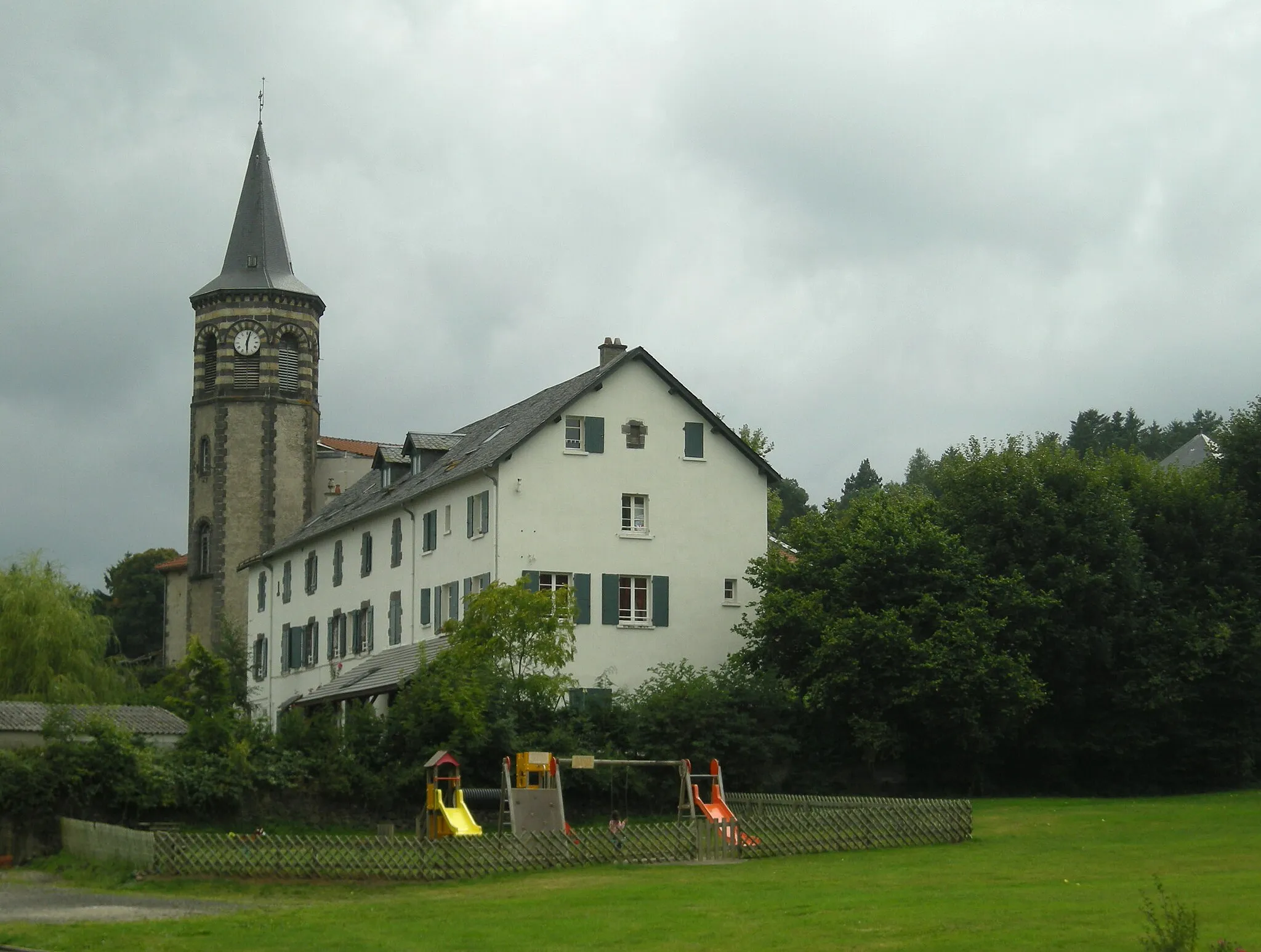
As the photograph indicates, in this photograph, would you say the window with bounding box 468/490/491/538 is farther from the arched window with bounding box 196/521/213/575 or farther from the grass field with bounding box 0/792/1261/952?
the arched window with bounding box 196/521/213/575

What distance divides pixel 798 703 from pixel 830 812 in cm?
1326

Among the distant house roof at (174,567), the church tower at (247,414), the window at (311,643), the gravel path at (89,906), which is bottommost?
the gravel path at (89,906)

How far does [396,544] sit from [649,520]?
10097 millimetres

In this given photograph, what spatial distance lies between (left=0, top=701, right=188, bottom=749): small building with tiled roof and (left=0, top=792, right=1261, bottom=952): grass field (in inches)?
528

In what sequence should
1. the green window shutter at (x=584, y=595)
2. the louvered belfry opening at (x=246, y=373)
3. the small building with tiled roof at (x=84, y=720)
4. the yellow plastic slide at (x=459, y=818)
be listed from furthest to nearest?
the louvered belfry opening at (x=246, y=373) < the green window shutter at (x=584, y=595) < the small building with tiled roof at (x=84, y=720) < the yellow plastic slide at (x=459, y=818)

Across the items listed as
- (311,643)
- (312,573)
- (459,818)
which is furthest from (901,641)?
(312,573)

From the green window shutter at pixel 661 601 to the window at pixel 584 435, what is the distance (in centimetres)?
414

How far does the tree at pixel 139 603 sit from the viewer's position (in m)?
101

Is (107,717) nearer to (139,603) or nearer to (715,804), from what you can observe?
(715,804)

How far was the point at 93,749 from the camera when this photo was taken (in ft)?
113

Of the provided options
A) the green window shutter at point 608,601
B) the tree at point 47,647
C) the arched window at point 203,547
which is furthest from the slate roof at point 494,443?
the arched window at point 203,547

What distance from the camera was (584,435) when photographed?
47.0 metres

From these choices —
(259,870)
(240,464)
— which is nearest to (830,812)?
(259,870)

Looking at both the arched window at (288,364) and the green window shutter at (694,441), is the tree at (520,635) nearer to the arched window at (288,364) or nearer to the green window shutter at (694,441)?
the green window shutter at (694,441)
